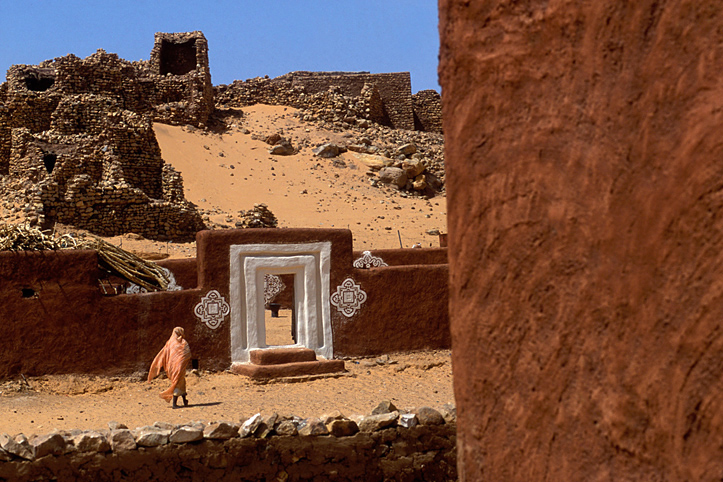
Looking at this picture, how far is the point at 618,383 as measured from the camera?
Answer: 141cm

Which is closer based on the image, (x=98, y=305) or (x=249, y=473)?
(x=249, y=473)

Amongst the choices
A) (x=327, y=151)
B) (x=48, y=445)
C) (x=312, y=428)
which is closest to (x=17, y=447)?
(x=48, y=445)

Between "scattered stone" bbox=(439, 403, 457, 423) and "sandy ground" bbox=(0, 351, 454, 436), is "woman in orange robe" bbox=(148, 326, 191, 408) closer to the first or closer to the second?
"sandy ground" bbox=(0, 351, 454, 436)

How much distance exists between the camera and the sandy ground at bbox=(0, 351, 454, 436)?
24.2 ft

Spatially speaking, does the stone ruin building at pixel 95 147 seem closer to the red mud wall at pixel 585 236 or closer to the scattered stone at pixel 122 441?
the scattered stone at pixel 122 441

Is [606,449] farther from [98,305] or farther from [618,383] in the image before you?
[98,305]

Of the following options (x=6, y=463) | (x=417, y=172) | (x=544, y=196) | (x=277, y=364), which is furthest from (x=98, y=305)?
(x=417, y=172)

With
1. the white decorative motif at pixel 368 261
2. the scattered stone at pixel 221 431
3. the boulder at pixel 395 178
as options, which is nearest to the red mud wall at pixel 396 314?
the white decorative motif at pixel 368 261

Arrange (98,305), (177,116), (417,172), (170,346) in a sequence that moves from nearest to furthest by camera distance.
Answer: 1. (170,346)
2. (98,305)
3. (417,172)
4. (177,116)

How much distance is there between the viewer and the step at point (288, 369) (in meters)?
9.30

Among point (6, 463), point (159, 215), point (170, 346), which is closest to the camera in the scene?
point (6, 463)

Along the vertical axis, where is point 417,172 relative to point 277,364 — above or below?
above

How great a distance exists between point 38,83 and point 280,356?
2493 centimetres

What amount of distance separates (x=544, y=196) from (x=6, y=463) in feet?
14.3
